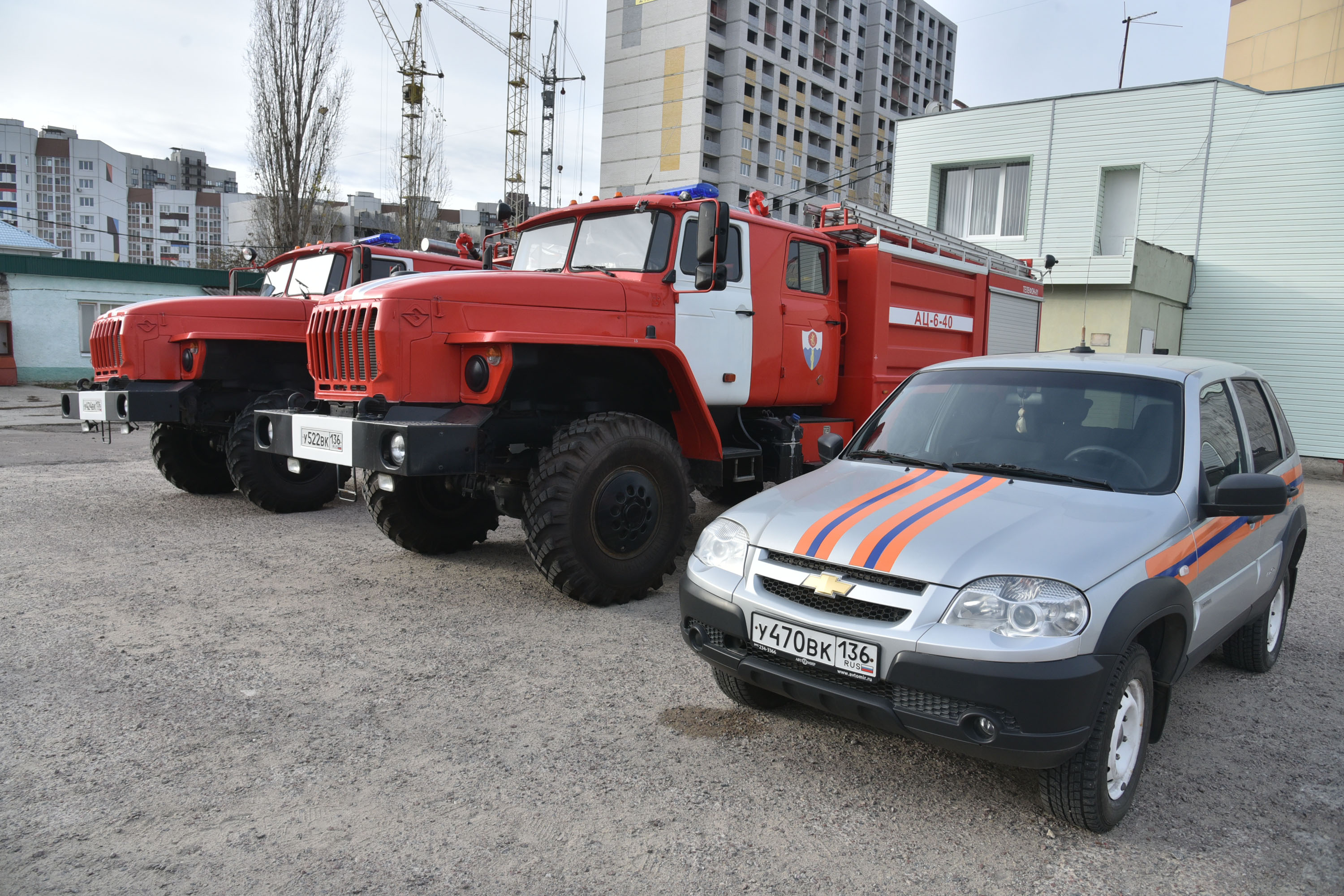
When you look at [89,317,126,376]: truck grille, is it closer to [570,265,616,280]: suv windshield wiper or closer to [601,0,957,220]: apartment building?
[570,265,616,280]: suv windshield wiper

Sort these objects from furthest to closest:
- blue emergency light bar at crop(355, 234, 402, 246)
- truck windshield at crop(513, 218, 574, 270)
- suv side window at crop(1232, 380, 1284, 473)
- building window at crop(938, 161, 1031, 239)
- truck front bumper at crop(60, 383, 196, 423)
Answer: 1. building window at crop(938, 161, 1031, 239)
2. blue emergency light bar at crop(355, 234, 402, 246)
3. truck front bumper at crop(60, 383, 196, 423)
4. truck windshield at crop(513, 218, 574, 270)
5. suv side window at crop(1232, 380, 1284, 473)

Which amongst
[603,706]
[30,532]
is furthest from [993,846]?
[30,532]

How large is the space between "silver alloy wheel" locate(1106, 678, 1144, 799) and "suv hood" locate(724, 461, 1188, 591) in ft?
1.56

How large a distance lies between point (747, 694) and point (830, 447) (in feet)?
4.12

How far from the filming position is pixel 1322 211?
543 inches

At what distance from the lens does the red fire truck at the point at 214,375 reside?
24.2 ft

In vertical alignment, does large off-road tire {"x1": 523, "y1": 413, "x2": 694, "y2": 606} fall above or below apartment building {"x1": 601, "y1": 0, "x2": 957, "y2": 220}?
below

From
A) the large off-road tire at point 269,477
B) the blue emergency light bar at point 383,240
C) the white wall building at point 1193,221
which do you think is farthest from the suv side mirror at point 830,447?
the white wall building at point 1193,221

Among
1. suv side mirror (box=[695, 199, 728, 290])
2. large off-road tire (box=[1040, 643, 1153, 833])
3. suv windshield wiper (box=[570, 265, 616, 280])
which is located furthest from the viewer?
suv windshield wiper (box=[570, 265, 616, 280])

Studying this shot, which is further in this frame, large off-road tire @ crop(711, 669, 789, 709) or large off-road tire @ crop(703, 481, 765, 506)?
large off-road tire @ crop(703, 481, 765, 506)

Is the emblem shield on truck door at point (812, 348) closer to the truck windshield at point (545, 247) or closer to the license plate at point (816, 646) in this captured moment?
the truck windshield at point (545, 247)

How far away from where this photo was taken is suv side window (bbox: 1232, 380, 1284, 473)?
390 centimetres

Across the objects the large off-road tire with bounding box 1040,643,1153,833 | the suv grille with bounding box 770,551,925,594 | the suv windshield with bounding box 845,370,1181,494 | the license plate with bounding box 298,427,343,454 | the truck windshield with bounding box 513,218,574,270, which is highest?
the truck windshield with bounding box 513,218,574,270

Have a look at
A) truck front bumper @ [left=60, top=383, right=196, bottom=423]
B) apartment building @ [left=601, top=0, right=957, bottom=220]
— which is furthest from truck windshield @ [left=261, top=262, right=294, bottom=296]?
apartment building @ [left=601, top=0, right=957, bottom=220]
